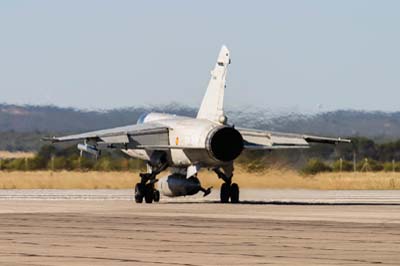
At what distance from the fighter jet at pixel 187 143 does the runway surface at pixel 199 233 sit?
2.76ft

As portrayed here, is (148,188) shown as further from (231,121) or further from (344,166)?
(344,166)

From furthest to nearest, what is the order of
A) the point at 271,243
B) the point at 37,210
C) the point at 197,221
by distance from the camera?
the point at 37,210
the point at 197,221
the point at 271,243

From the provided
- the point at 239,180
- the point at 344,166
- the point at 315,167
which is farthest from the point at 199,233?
the point at 344,166

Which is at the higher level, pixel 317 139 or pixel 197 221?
pixel 317 139

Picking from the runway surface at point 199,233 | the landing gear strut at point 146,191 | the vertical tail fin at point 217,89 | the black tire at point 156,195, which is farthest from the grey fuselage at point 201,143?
the runway surface at point 199,233

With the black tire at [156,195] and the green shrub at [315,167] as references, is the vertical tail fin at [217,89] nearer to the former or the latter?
the black tire at [156,195]

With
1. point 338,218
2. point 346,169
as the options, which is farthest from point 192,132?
point 346,169

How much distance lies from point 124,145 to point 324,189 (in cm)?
1431

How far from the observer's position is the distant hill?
49.2 metres

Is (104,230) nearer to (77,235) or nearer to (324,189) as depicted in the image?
(77,235)

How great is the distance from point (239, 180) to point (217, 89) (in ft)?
30.0

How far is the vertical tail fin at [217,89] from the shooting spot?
4022cm

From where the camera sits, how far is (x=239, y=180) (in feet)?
160

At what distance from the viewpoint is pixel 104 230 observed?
84.3 feet
